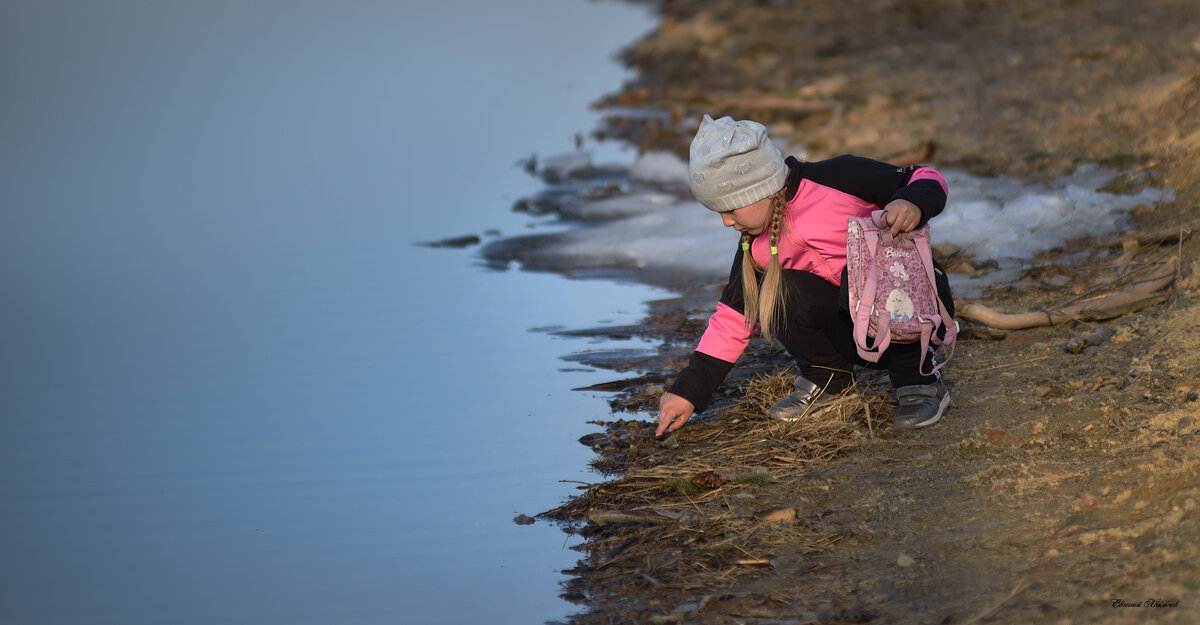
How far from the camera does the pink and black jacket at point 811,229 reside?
137 inches

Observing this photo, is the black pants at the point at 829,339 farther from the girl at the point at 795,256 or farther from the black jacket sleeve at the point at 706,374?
the black jacket sleeve at the point at 706,374

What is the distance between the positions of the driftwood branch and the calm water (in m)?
1.39

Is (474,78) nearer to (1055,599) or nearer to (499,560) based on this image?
(499,560)

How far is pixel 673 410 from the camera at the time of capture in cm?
359

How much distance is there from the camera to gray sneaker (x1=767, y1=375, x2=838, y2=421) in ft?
11.9

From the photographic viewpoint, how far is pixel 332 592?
2938mm

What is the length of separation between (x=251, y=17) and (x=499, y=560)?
46.0ft

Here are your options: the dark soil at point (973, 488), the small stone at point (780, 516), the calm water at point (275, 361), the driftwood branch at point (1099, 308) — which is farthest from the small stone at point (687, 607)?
the driftwood branch at point (1099, 308)

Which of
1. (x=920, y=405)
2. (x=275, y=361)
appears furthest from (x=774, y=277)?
(x=275, y=361)

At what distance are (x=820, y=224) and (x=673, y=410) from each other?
681 mm

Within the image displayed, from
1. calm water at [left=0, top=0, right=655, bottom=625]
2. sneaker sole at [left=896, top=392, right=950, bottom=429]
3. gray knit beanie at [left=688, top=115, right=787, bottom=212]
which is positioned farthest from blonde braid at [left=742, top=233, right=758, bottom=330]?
calm water at [left=0, top=0, right=655, bottom=625]

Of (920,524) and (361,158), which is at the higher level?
(361,158)

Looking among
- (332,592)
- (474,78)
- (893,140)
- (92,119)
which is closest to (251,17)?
(474,78)

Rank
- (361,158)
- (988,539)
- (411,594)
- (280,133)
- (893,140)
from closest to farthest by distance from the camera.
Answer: (988,539)
(411,594)
(893,140)
(361,158)
(280,133)
